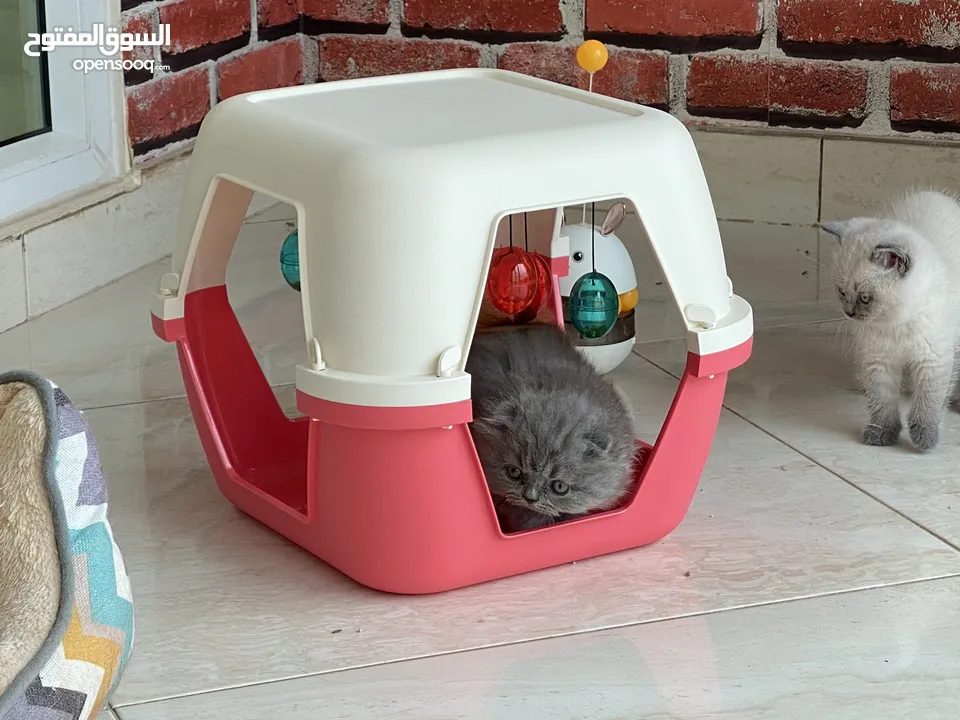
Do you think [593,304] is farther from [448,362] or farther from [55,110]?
[55,110]

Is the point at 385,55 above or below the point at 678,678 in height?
above

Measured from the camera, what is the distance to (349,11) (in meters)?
2.37

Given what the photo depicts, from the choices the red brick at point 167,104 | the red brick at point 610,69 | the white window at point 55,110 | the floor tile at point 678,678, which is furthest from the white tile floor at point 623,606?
the red brick at point 610,69

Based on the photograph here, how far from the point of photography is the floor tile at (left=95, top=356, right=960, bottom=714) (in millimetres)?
1118

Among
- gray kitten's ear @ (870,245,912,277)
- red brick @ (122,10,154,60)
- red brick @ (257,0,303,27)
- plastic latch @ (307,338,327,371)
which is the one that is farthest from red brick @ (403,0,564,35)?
plastic latch @ (307,338,327,371)

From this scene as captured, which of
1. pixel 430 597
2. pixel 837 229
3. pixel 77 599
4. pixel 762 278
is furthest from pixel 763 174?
pixel 77 599

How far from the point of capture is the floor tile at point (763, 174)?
7.21 ft

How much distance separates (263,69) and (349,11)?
7.8 inches

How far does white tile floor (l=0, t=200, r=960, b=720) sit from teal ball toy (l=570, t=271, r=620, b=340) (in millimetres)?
167

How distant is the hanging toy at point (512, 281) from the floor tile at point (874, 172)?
92cm

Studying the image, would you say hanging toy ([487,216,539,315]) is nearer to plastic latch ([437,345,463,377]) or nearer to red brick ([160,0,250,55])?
plastic latch ([437,345,463,377])

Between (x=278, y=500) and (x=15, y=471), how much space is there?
276mm

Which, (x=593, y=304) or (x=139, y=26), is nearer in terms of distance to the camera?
(x=593, y=304)

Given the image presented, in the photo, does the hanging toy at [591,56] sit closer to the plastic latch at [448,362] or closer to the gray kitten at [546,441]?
the gray kitten at [546,441]
